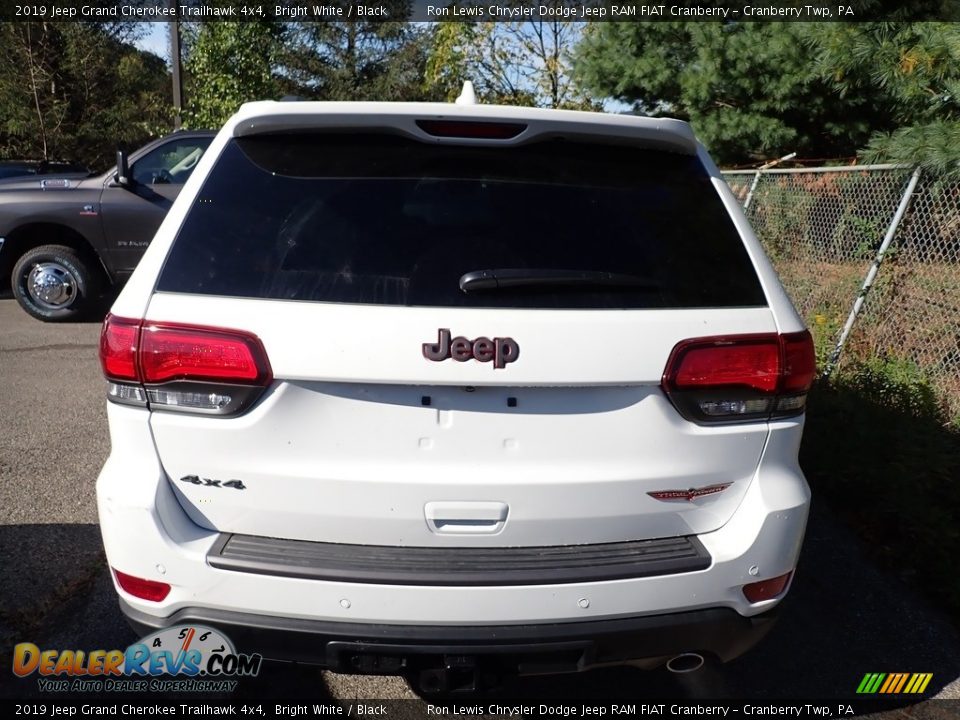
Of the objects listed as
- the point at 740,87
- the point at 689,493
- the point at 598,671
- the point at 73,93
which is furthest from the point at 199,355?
the point at 73,93

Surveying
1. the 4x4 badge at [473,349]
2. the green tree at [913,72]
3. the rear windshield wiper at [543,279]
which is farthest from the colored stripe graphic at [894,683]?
the green tree at [913,72]

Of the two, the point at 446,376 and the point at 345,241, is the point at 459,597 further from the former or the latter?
the point at 345,241

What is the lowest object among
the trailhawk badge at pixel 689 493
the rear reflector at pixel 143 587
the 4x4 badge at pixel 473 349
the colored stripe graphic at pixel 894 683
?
the colored stripe graphic at pixel 894 683

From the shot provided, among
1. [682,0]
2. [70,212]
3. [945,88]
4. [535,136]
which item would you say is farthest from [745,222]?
[682,0]

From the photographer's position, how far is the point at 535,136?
88.4 inches

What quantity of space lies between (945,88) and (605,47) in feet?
22.4

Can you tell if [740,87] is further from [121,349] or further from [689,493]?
[121,349]

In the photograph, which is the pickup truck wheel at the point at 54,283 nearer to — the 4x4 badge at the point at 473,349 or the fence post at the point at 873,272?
the fence post at the point at 873,272

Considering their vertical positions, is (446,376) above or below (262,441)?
above

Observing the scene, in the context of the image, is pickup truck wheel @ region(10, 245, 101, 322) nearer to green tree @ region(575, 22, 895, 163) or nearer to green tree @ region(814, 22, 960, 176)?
green tree @ region(814, 22, 960, 176)

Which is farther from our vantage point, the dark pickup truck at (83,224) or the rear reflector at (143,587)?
the dark pickup truck at (83,224)

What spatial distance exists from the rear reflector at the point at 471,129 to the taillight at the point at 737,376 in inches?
30.9

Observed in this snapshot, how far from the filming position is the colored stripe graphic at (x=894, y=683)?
9.01 ft

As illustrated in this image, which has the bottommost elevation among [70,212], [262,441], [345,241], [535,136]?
[70,212]
